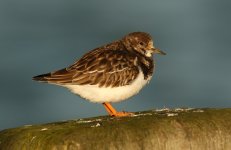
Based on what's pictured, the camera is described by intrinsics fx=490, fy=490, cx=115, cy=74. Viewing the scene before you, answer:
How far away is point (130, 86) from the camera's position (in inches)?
384

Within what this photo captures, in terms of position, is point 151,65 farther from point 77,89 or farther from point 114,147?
point 114,147

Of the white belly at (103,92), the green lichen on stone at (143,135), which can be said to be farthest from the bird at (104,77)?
the green lichen on stone at (143,135)

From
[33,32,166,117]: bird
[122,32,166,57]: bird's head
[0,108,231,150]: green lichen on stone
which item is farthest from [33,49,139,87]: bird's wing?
[0,108,231,150]: green lichen on stone

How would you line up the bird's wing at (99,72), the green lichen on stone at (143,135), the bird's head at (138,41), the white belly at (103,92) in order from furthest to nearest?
the bird's head at (138,41) < the bird's wing at (99,72) < the white belly at (103,92) < the green lichen on stone at (143,135)

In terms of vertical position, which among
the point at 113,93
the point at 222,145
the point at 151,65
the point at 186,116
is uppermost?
the point at 151,65

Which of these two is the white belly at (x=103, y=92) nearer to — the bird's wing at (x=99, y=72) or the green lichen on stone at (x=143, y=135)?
the bird's wing at (x=99, y=72)

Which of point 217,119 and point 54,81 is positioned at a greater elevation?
point 54,81

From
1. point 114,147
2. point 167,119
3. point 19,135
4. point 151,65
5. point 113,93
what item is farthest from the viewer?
point 151,65

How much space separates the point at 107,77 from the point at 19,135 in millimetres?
2751

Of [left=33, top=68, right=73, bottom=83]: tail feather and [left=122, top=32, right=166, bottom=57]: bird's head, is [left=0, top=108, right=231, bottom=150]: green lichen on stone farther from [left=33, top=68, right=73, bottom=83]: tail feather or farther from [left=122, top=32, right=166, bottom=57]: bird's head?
[left=122, top=32, right=166, bottom=57]: bird's head

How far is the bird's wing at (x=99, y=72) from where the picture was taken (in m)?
9.74

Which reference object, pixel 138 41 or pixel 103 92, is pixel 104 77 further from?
pixel 138 41

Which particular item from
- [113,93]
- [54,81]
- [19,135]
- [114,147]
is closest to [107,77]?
[113,93]

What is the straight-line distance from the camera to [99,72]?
9.84 metres
